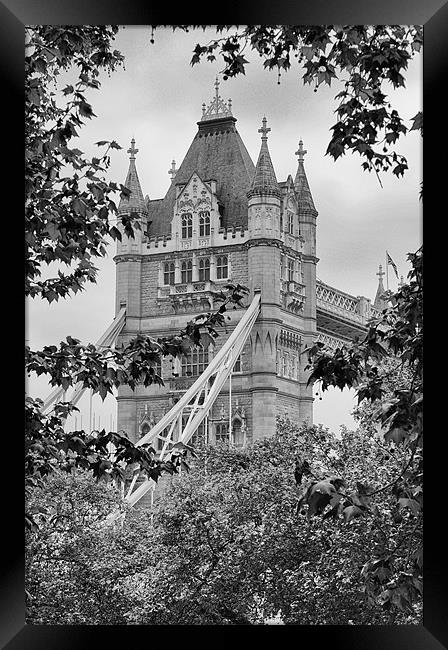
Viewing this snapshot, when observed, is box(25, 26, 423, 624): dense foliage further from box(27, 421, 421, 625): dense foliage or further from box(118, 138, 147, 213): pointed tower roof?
box(118, 138, 147, 213): pointed tower roof

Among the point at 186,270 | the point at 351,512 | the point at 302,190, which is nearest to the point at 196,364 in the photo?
the point at 186,270

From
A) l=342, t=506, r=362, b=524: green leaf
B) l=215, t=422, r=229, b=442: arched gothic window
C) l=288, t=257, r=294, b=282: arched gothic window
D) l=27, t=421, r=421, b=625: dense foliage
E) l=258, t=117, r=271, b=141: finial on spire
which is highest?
l=258, t=117, r=271, b=141: finial on spire

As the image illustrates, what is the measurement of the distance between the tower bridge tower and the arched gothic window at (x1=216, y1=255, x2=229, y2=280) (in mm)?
16

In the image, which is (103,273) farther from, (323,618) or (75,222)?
(75,222)

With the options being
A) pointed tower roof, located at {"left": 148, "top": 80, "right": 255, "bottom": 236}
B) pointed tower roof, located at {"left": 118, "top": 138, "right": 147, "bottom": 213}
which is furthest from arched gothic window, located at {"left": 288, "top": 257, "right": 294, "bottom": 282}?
pointed tower roof, located at {"left": 118, "top": 138, "right": 147, "bottom": 213}

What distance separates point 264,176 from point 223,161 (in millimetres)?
950

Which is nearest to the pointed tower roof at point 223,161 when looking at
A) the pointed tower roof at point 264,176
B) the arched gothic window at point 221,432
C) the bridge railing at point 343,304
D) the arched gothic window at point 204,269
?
the pointed tower roof at point 264,176

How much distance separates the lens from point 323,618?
6602 mm

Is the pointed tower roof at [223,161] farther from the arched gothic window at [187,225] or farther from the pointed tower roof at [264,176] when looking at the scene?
the arched gothic window at [187,225]

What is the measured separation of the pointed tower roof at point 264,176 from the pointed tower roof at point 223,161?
1.18 feet

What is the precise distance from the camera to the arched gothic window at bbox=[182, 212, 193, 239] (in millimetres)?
12375

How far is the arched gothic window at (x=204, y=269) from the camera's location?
12.0 m
